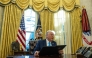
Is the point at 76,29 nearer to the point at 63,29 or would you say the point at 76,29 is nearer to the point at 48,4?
the point at 63,29

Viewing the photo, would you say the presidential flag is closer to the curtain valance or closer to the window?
the curtain valance

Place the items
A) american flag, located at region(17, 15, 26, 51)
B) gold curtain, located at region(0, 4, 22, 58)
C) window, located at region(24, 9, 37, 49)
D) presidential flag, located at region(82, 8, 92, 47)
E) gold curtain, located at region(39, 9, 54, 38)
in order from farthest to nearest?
presidential flag, located at region(82, 8, 92, 47), window, located at region(24, 9, 37, 49), gold curtain, located at region(39, 9, 54, 38), american flag, located at region(17, 15, 26, 51), gold curtain, located at region(0, 4, 22, 58)

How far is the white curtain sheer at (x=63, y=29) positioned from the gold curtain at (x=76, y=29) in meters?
0.16

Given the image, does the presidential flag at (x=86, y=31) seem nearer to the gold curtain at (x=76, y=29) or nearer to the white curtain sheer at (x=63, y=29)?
the gold curtain at (x=76, y=29)

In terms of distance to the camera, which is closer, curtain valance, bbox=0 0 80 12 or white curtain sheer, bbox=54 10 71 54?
curtain valance, bbox=0 0 80 12

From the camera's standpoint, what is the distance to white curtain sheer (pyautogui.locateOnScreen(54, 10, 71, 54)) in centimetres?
613

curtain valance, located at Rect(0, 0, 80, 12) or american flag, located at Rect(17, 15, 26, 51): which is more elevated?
curtain valance, located at Rect(0, 0, 80, 12)

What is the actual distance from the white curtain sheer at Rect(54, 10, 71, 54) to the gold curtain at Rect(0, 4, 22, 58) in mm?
1451

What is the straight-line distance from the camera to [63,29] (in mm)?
6223

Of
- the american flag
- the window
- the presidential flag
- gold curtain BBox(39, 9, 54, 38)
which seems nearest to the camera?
the american flag

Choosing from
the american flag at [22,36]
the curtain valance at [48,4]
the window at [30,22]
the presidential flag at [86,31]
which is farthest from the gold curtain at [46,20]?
the presidential flag at [86,31]

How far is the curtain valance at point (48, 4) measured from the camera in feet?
19.1

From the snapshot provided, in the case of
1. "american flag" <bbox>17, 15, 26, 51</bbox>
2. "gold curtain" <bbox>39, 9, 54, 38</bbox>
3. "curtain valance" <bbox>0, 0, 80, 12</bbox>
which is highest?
"curtain valance" <bbox>0, 0, 80, 12</bbox>

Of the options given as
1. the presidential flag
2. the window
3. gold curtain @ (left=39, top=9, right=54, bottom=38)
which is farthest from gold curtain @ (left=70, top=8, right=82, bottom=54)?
the window
